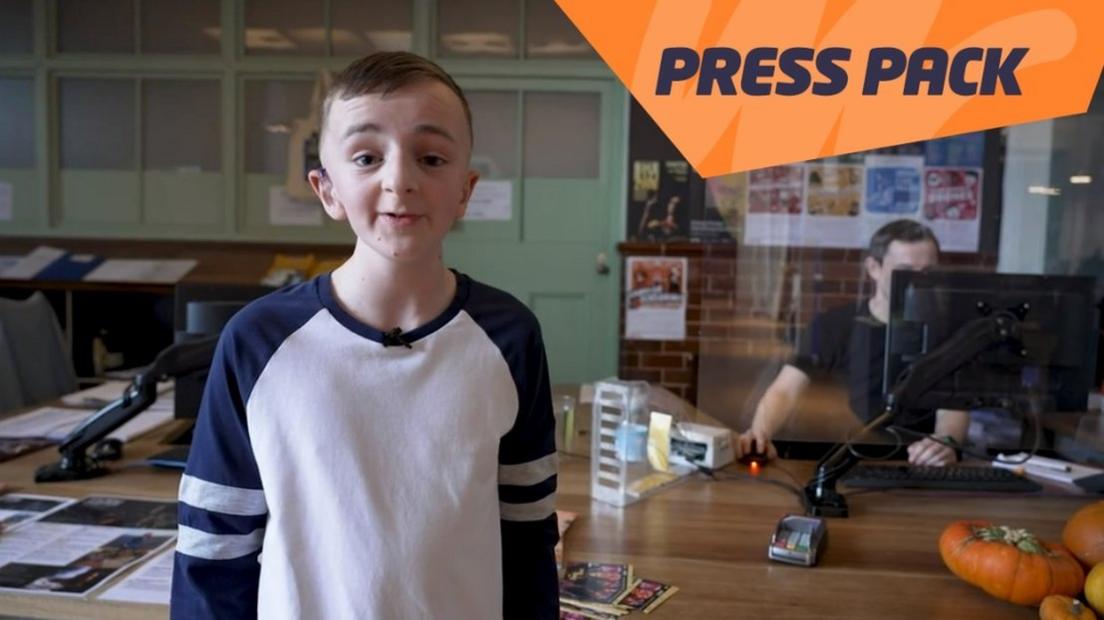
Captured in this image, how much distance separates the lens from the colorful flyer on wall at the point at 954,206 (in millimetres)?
3861

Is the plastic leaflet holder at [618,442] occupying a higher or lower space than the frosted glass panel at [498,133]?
lower

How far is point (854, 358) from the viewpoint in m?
2.57

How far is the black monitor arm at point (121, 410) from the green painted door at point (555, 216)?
2.72 m

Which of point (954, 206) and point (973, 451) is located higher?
point (954, 206)

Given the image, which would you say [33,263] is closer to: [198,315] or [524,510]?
[198,315]

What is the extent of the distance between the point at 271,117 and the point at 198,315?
275 cm

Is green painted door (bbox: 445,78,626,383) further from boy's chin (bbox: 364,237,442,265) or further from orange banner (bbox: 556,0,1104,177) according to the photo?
boy's chin (bbox: 364,237,442,265)

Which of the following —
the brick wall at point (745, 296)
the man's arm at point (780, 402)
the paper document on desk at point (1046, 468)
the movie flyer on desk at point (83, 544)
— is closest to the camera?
the movie flyer on desk at point (83, 544)

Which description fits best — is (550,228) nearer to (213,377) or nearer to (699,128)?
(699,128)

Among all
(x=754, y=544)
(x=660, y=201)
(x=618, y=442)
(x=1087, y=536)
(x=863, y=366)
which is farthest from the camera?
(x=660, y=201)

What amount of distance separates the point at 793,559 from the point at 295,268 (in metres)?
3.48

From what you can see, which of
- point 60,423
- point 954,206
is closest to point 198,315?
point 60,423

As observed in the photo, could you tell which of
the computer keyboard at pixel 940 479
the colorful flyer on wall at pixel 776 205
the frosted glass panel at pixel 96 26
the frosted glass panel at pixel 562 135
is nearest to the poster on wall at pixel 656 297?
the colorful flyer on wall at pixel 776 205

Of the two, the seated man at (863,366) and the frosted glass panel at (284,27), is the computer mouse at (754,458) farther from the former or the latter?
the frosted glass panel at (284,27)
